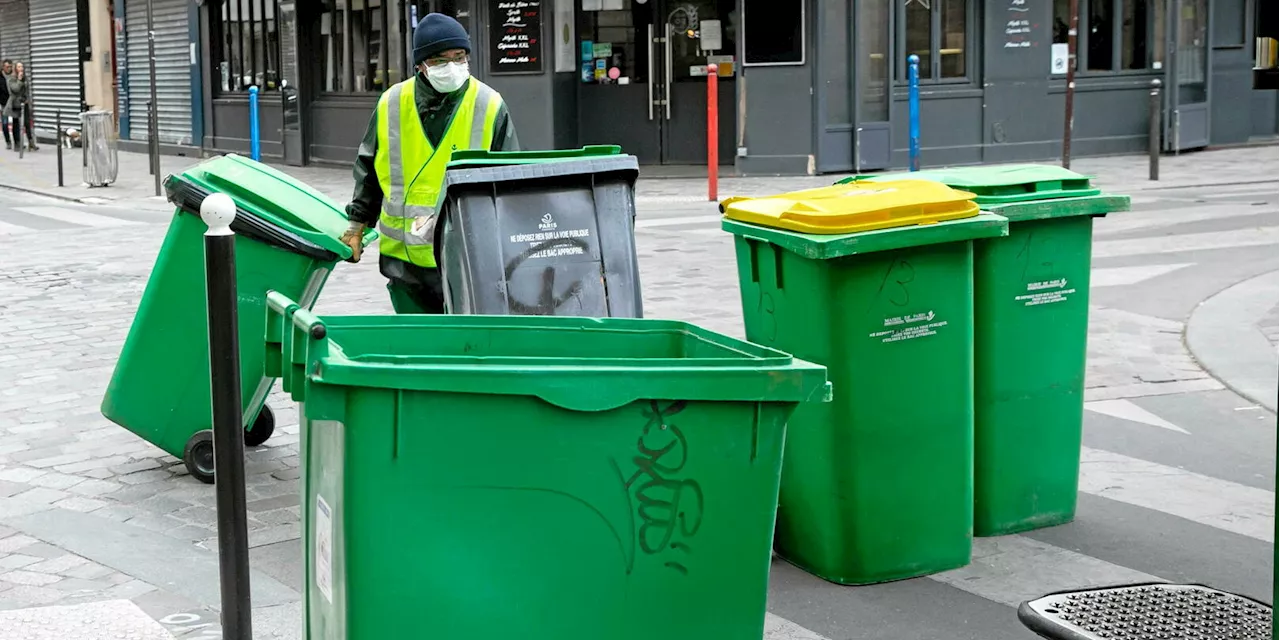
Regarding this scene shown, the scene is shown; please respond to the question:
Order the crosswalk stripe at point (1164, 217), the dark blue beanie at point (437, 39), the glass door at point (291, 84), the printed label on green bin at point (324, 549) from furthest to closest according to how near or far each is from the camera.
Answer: the glass door at point (291, 84)
the crosswalk stripe at point (1164, 217)
the dark blue beanie at point (437, 39)
the printed label on green bin at point (324, 549)

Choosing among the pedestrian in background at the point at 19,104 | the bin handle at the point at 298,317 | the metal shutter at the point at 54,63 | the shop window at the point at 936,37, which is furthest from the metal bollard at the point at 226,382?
the metal shutter at the point at 54,63

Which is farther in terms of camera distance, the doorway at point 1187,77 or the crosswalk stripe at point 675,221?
the doorway at point 1187,77

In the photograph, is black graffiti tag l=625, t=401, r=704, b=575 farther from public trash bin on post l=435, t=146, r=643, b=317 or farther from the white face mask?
the white face mask

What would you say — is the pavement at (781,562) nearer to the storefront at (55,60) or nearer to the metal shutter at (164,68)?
the metal shutter at (164,68)

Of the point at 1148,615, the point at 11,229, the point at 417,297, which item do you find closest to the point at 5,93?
the point at 11,229

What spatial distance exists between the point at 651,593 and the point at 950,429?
2164 mm

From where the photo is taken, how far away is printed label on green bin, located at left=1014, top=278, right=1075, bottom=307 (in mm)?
5395

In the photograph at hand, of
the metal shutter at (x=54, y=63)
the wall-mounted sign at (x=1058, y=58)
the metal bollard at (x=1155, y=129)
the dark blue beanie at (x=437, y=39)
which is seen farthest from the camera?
the metal shutter at (x=54, y=63)

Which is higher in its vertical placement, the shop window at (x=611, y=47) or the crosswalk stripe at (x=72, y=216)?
the shop window at (x=611, y=47)

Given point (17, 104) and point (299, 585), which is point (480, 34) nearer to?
point (17, 104)

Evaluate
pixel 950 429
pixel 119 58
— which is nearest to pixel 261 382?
pixel 950 429

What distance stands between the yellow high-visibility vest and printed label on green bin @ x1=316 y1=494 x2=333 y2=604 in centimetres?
282

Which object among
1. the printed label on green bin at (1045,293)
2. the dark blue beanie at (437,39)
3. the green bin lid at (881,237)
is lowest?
the printed label on green bin at (1045,293)

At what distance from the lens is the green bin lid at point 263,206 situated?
6098mm
